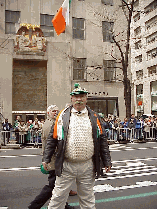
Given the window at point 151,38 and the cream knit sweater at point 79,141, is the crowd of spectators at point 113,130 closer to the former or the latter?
the cream knit sweater at point 79,141

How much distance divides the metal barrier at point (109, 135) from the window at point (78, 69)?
9.79 m

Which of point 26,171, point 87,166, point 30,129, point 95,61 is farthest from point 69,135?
point 95,61

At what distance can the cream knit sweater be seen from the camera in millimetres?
3625

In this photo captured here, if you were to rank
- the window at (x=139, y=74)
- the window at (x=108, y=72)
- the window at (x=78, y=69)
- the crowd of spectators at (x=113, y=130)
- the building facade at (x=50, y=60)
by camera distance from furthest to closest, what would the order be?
the window at (x=139, y=74)
the window at (x=108, y=72)
the window at (x=78, y=69)
the building facade at (x=50, y=60)
the crowd of spectators at (x=113, y=130)

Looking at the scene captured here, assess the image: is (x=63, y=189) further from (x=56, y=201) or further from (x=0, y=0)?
(x=0, y=0)

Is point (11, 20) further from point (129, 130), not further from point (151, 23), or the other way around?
point (151, 23)

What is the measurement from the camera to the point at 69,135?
3.69 meters

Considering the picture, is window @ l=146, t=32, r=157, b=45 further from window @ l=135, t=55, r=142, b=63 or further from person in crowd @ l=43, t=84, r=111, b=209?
person in crowd @ l=43, t=84, r=111, b=209

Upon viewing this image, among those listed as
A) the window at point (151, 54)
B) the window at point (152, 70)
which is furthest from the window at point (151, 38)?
the window at point (152, 70)

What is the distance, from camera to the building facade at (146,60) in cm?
4438

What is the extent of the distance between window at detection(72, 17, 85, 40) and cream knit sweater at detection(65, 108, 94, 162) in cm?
2367

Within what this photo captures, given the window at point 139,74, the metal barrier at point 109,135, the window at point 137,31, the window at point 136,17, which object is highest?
the window at point 136,17

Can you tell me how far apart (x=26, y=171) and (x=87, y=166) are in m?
4.88

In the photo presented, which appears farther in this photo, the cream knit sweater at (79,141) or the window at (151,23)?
the window at (151,23)
